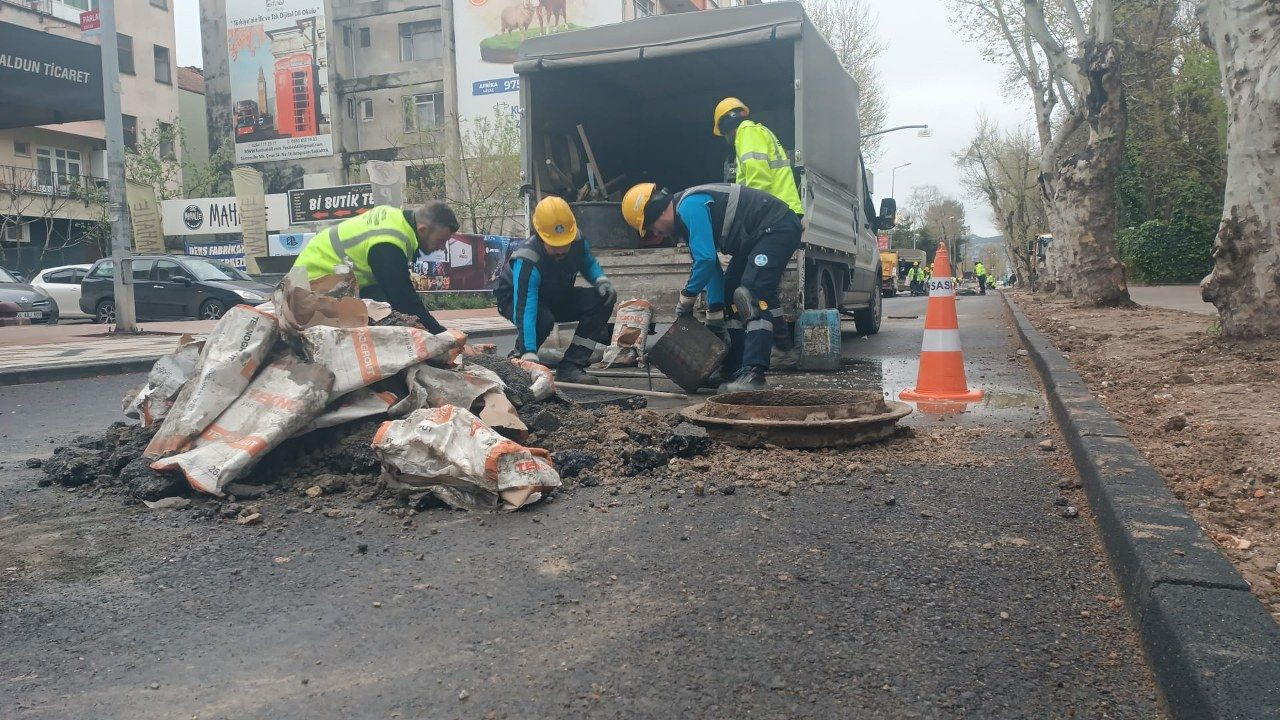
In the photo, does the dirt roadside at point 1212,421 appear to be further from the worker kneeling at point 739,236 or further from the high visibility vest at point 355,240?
the high visibility vest at point 355,240

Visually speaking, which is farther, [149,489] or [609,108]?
[609,108]

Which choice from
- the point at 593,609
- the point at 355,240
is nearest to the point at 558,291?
the point at 355,240

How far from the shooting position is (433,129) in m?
35.7

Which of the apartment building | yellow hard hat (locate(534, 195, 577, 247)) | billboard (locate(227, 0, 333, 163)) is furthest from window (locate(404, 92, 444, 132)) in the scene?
yellow hard hat (locate(534, 195, 577, 247))

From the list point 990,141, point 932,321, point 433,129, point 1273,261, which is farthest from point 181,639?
point 990,141

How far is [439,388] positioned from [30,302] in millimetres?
16816

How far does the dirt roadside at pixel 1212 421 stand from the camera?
2.76 meters

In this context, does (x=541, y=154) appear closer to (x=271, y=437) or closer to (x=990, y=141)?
(x=271, y=437)

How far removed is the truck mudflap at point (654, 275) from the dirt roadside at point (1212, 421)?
3.17 m

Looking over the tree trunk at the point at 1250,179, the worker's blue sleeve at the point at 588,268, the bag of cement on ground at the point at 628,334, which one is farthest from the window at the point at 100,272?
the tree trunk at the point at 1250,179

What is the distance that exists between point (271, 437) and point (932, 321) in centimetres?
403

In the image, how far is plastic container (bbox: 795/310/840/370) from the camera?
7.65 m

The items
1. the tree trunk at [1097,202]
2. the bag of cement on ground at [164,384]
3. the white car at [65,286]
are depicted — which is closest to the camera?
the bag of cement on ground at [164,384]

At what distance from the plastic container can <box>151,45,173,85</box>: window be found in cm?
4132
